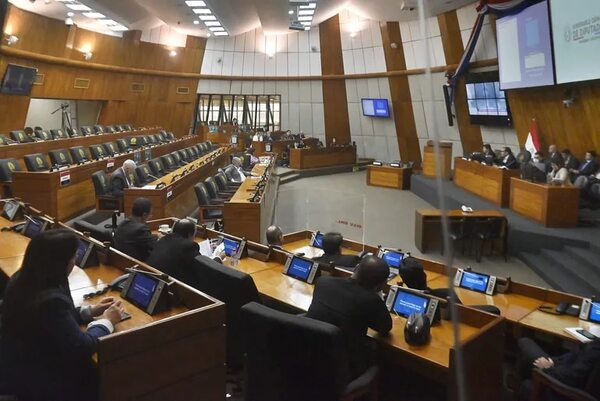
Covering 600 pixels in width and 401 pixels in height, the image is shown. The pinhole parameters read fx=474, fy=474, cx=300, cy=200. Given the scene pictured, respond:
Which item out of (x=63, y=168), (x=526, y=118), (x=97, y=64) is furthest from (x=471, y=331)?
(x=97, y=64)

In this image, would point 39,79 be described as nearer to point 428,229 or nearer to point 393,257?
point 428,229

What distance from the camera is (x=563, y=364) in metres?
2.27

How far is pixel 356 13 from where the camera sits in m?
14.3

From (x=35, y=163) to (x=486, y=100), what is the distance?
858cm

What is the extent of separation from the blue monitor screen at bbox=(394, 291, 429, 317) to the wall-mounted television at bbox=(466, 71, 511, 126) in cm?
803

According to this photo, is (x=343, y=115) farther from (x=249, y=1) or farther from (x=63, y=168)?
(x=63, y=168)

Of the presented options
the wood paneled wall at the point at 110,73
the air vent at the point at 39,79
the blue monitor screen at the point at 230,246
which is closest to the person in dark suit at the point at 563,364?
the blue monitor screen at the point at 230,246

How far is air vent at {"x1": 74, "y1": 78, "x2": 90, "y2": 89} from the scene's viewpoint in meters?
12.5

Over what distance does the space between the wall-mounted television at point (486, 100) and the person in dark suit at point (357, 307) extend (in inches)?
330

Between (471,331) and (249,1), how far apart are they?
34.6 feet

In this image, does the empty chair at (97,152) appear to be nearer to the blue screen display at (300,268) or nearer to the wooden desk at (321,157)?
the wooden desk at (321,157)

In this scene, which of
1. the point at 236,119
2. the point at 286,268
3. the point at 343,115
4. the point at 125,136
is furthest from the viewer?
the point at 236,119

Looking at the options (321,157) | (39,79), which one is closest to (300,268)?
(39,79)

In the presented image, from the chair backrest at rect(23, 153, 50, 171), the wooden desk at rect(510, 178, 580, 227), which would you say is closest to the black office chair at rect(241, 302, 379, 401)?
the wooden desk at rect(510, 178, 580, 227)
